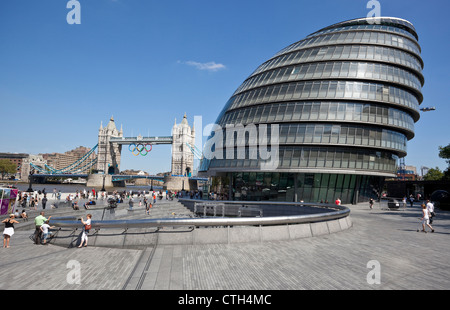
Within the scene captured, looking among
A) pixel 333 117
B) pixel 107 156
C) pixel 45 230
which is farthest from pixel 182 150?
pixel 45 230

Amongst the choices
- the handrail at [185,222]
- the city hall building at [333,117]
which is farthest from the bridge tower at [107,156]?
the handrail at [185,222]

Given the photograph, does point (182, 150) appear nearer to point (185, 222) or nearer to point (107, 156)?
point (107, 156)

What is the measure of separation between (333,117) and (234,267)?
32.0 meters

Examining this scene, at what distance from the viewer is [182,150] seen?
18188 cm

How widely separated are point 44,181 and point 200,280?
7271 inches

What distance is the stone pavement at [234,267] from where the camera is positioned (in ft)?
21.2

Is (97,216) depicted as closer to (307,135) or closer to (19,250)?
(19,250)

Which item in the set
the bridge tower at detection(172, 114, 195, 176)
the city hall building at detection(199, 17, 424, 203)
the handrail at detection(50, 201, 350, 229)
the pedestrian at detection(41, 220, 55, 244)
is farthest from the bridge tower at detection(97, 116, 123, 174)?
the handrail at detection(50, 201, 350, 229)

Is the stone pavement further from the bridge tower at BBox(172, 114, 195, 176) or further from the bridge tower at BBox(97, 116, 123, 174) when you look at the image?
the bridge tower at BBox(97, 116, 123, 174)

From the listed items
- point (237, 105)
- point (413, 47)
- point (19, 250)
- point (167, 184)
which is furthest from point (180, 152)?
point (19, 250)

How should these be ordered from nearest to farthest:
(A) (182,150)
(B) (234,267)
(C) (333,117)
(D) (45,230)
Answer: (B) (234,267) → (D) (45,230) → (C) (333,117) → (A) (182,150)

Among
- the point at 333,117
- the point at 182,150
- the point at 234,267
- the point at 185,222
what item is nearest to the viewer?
the point at 234,267

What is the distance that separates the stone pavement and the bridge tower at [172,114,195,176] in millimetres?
167660

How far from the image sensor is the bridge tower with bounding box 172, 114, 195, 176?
7072 inches
